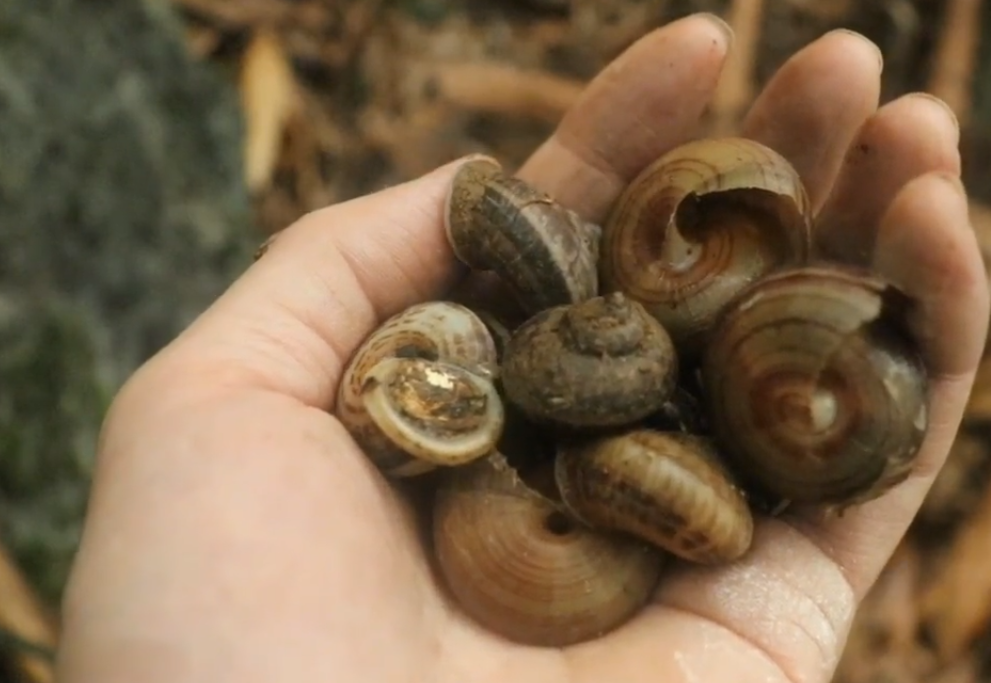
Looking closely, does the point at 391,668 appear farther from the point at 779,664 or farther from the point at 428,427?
the point at 779,664

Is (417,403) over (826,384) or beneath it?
beneath

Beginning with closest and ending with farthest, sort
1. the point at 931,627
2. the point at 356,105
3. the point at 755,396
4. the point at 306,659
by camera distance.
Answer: the point at 306,659 < the point at 755,396 < the point at 931,627 < the point at 356,105

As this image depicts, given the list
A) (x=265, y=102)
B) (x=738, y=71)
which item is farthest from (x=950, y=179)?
(x=265, y=102)

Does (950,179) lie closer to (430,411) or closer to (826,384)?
(826,384)

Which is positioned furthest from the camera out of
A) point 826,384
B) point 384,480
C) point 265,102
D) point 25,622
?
point 265,102

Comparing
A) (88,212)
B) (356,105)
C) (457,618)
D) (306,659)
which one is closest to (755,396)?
(457,618)

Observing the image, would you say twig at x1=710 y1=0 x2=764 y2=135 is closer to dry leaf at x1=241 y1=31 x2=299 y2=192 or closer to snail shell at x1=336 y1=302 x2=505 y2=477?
dry leaf at x1=241 y1=31 x2=299 y2=192

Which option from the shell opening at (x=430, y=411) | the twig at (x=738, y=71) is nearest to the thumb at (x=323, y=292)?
the shell opening at (x=430, y=411)
